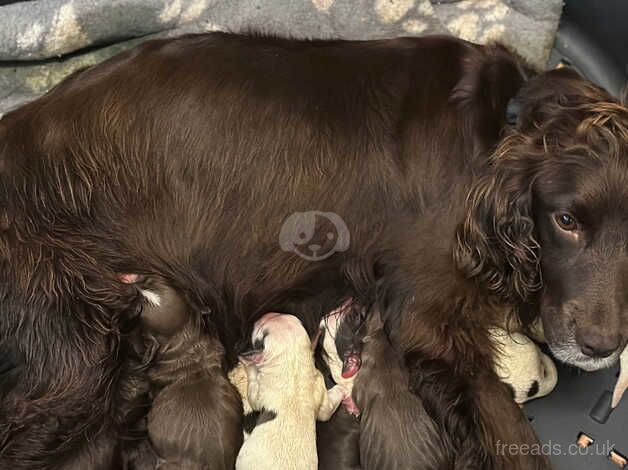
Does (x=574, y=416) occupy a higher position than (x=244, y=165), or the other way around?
(x=244, y=165)

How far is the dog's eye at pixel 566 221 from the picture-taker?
5.41 ft

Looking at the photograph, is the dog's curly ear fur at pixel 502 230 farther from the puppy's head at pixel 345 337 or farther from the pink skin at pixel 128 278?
the pink skin at pixel 128 278

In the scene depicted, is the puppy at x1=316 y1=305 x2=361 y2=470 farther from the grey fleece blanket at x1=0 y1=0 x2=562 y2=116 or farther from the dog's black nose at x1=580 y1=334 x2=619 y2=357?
the grey fleece blanket at x1=0 y1=0 x2=562 y2=116

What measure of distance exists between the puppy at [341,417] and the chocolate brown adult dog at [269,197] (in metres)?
0.17

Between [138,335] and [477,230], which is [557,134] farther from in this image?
[138,335]

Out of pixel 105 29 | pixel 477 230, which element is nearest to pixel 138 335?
pixel 477 230

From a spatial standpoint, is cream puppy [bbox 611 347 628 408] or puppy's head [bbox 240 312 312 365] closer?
puppy's head [bbox 240 312 312 365]

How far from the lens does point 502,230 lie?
69.0 inches

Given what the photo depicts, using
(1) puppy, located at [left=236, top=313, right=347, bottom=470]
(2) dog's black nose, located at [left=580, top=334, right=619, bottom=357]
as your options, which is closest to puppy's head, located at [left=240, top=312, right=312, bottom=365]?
(1) puppy, located at [left=236, top=313, right=347, bottom=470]

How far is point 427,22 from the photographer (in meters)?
2.44

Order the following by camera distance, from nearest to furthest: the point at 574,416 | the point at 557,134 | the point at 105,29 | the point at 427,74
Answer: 1. the point at 557,134
2. the point at 427,74
3. the point at 574,416
4. the point at 105,29

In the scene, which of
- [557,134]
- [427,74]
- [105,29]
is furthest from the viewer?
[105,29]

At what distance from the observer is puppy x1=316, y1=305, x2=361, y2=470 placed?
1922 millimetres

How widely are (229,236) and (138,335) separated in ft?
1.04
